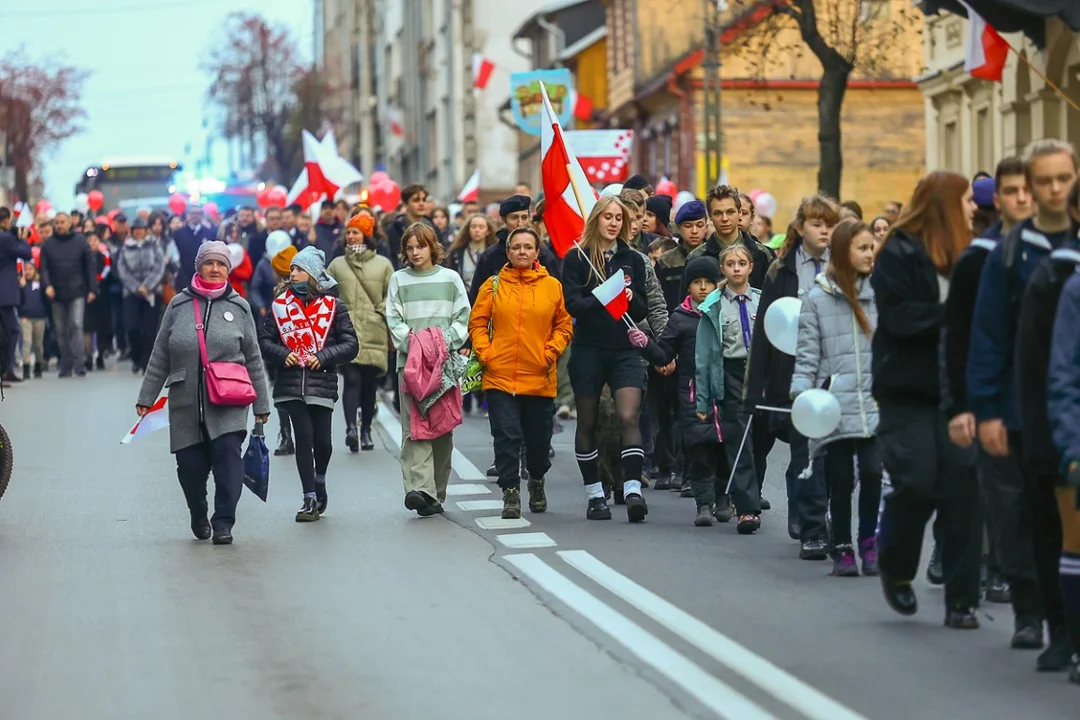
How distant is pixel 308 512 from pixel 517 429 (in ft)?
4.33

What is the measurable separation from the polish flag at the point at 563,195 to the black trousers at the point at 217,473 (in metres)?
2.97

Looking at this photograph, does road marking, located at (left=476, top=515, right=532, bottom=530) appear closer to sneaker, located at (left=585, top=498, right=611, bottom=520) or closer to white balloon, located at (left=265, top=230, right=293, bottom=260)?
sneaker, located at (left=585, top=498, right=611, bottom=520)

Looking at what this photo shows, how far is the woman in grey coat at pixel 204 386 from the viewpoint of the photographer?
11.4 metres

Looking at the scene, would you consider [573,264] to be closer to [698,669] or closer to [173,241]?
[698,669]

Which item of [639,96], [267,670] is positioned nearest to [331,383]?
[267,670]

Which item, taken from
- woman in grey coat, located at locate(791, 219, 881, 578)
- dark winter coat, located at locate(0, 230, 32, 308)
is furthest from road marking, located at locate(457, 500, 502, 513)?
dark winter coat, located at locate(0, 230, 32, 308)

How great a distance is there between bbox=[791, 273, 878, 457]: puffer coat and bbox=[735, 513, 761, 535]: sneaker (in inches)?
62.2

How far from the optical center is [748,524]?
11320 millimetres

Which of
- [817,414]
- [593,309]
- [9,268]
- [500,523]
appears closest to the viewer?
[817,414]

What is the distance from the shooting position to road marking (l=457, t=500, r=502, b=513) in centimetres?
1262

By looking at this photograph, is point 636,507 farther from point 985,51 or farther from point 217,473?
point 985,51

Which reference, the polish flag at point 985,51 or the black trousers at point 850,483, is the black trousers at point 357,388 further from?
the polish flag at point 985,51

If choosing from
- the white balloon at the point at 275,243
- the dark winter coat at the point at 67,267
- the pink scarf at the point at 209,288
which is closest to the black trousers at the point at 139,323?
the dark winter coat at the point at 67,267

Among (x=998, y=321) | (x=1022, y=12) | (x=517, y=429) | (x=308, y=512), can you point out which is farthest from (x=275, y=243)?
(x=998, y=321)
